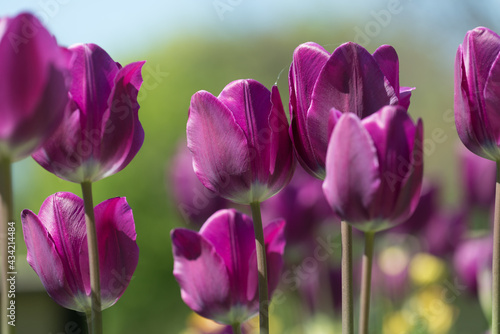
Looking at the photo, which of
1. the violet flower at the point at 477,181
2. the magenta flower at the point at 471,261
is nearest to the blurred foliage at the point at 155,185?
the violet flower at the point at 477,181

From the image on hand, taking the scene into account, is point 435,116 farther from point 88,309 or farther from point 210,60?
point 88,309

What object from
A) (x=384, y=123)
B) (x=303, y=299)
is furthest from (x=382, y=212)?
(x=303, y=299)

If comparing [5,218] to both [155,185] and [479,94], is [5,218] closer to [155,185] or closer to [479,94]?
[479,94]

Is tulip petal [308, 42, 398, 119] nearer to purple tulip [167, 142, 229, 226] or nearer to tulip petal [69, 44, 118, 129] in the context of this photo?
tulip petal [69, 44, 118, 129]

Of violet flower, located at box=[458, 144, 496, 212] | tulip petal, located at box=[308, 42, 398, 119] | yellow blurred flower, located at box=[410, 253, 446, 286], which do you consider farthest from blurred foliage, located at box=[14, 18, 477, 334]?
tulip petal, located at box=[308, 42, 398, 119]

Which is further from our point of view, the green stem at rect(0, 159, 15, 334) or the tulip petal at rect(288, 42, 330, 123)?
the tulip petal at rect(288, 42, 330, 123)

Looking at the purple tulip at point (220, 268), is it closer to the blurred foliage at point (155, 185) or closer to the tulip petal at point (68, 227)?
the tulip petal at point (68, 227)
